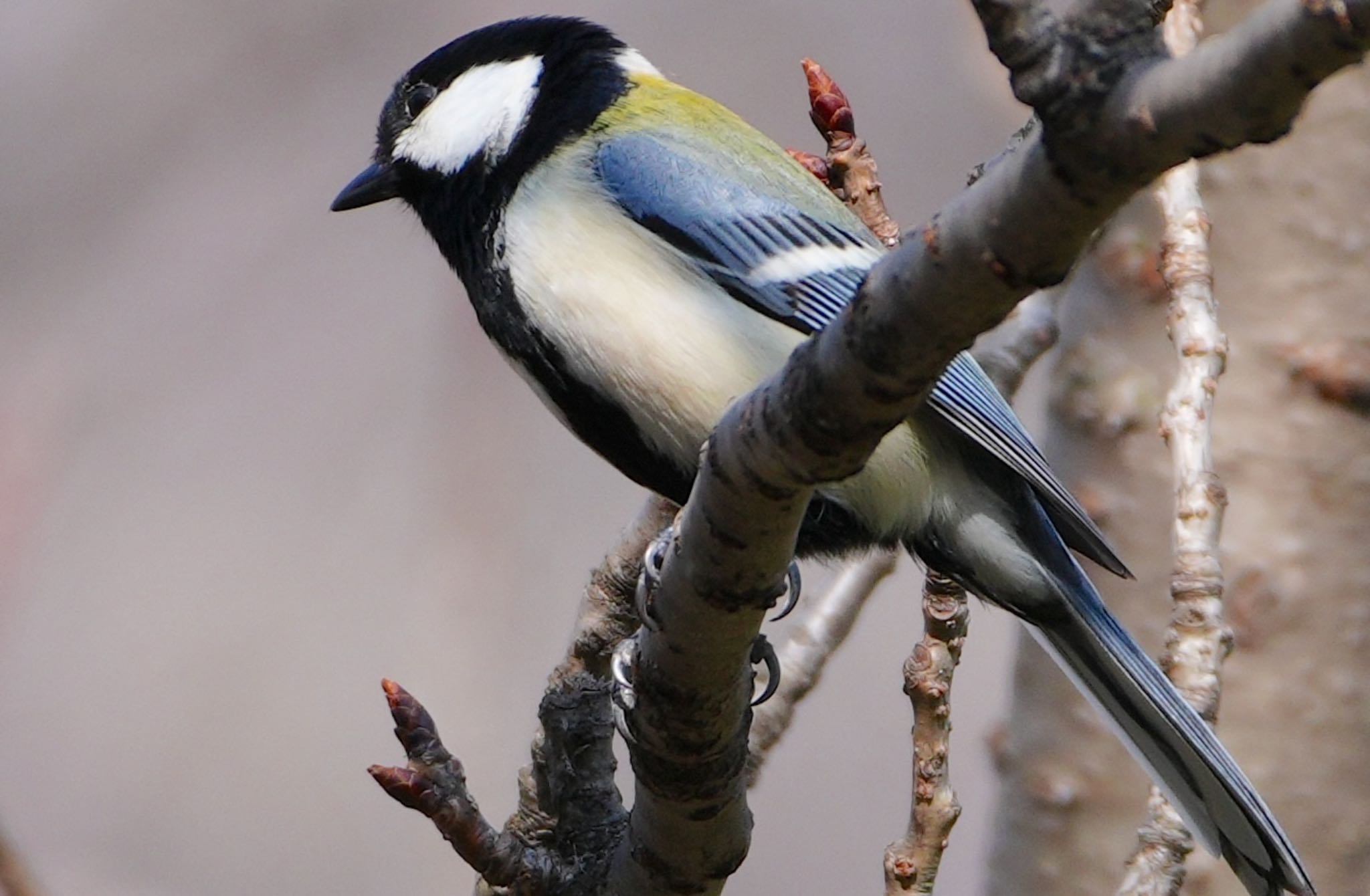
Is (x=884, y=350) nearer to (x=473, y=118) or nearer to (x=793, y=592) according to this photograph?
(x=793, y=592)

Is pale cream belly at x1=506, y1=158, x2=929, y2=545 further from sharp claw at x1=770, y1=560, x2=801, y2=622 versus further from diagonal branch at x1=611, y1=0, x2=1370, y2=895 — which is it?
diagonal branch at x1=611, y1=0, x2=1370, y2=895

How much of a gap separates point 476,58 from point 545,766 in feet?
4.05

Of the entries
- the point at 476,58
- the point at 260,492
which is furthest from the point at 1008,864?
the point at 260,492

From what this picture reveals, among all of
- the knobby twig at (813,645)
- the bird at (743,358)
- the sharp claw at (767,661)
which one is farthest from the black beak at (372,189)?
the sharp claw at (767,661)

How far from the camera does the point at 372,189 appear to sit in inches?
96.2

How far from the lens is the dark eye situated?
8.07 feet

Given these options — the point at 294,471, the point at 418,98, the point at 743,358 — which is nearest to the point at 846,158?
the point at 743,358

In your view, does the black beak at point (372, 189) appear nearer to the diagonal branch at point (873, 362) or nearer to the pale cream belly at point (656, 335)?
the pale cream belly at point (656, 335)

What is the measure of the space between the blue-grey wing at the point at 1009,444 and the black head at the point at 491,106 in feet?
2.11

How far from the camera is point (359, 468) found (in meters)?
3.89

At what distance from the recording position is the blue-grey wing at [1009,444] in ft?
6.07

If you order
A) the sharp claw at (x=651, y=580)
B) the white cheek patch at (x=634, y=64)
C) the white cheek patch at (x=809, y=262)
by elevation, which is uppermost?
the white cheek patch at (x=634, y=64)

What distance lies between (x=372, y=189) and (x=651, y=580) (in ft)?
3.94

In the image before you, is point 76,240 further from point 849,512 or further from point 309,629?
point 849,512
